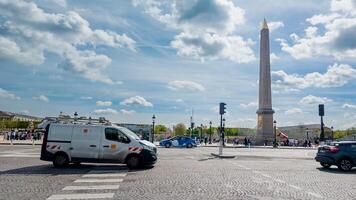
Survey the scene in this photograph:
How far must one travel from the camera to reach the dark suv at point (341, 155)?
19156 millimetres

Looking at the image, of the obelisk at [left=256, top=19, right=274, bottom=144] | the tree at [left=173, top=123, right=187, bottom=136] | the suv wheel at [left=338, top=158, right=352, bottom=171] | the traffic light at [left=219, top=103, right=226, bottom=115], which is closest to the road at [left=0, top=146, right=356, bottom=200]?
the suv wheel at [left=338, top=158, right=352, bottom=171]

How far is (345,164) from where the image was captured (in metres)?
19.2

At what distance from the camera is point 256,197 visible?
33.4ft

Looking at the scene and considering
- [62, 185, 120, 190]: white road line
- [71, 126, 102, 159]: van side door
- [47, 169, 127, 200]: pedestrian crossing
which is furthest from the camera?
[71, 126, 102, 159]: van side door

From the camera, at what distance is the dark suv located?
1916 centimetres

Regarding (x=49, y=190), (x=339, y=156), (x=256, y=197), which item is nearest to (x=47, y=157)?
(x=49, y=190)

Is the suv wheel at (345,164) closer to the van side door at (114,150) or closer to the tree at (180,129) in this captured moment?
the van side door at (114,150)

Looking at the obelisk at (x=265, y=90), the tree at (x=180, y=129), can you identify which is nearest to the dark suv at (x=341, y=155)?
the obelisk at (x=265, y=90)

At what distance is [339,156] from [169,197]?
1221 cm

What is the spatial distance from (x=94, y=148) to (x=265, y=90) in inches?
1676

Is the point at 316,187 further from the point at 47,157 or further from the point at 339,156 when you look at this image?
the point at 47,157

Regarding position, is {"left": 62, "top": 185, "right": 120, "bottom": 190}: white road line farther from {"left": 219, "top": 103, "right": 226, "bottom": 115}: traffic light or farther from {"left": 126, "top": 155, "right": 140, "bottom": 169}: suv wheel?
{"left": 219, "top": 103, "right": 226, "bottom": 115}: traffic light

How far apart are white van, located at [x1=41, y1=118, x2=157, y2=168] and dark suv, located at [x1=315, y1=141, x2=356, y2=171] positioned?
8314 mm

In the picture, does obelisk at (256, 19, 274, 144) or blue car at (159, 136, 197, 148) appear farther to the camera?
obelisk at (256, 19, 274, 144)
